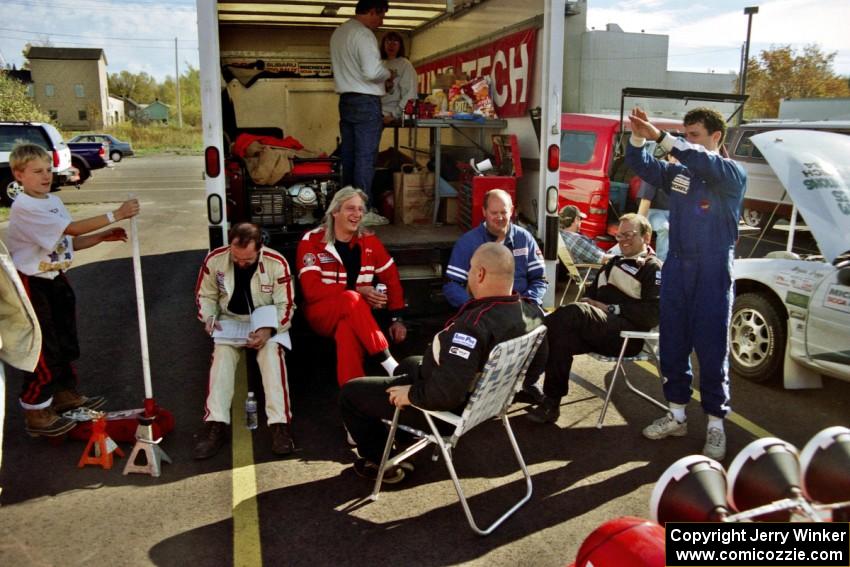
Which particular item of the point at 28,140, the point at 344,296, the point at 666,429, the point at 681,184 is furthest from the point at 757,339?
the point at 28,140

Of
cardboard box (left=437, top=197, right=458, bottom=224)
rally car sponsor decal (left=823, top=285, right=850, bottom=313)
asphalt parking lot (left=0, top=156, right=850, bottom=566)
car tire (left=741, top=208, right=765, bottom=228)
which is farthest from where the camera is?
car tire (left=741, top=208, right=765, bottom=228)

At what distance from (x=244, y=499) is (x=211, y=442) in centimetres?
58

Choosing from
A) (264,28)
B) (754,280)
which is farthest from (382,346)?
(264,28)

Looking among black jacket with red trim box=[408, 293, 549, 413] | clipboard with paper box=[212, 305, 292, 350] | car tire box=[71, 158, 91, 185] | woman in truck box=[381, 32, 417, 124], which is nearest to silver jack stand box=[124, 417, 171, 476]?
clipboard with paper box=[212, 305, 292, 350]

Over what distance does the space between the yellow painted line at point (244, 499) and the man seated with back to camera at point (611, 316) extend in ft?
5.81

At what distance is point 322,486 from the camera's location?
3.57 metres

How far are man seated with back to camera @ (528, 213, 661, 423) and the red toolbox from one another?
1273mm

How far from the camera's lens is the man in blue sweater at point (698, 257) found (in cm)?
373

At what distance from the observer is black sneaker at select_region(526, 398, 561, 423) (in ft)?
14.3

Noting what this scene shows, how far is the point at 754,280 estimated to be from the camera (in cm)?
499

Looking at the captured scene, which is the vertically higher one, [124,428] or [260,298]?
[260,298]

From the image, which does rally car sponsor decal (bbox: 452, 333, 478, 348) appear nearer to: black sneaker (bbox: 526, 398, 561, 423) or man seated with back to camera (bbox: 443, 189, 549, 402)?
man seated with back to camera (bbox: 443, 189, 549, 402)

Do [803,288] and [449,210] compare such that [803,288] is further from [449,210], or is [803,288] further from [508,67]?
[449,210]

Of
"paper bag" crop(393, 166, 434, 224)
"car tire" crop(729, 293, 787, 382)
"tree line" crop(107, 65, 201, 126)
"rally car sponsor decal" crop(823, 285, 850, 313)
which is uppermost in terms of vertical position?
"tree line" crop(107, 65, 201, 126)
